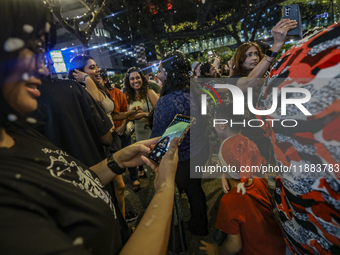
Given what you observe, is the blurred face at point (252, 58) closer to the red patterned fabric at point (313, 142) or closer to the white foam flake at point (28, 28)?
the red patterned fabric at point (313, 142)

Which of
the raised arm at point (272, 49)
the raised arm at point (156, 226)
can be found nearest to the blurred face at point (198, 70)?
the raised arm at point (272, 49)

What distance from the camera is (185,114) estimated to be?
67.3 inches

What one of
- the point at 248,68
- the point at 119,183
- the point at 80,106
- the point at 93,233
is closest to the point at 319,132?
the point at 93,233

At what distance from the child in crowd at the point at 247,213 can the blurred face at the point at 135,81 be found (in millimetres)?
2340

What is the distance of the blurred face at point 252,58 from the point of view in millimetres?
2155

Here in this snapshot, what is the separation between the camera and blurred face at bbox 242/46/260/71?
2155mm

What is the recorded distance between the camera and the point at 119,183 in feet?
7.10

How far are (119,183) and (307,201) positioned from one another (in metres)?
1.95

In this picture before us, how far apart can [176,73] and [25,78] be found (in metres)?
1.43

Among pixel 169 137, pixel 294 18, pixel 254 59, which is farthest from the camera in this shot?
pixel 254 59

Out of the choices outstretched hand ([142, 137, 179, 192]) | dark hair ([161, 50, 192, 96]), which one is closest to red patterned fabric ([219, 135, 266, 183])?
outstretched hand ([142, 137, 179, 192])

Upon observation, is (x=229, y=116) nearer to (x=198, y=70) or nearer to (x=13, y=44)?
(x=13, y=44)

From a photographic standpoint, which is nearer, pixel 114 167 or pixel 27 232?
pixel 27 232

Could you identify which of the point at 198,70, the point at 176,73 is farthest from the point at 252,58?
the point at 198,70
